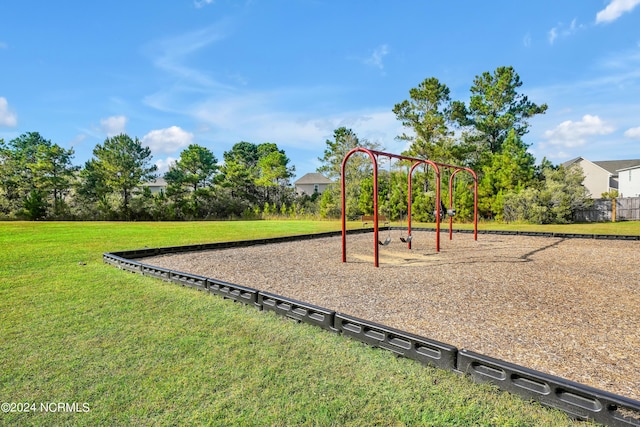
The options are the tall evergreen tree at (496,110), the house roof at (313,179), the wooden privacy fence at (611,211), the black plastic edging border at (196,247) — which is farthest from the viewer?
the house roof at (313,179)

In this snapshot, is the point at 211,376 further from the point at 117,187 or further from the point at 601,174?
the point at 601,174

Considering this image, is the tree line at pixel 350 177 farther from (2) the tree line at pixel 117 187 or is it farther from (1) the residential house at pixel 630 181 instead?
(1) the residential house at pixel 630 181

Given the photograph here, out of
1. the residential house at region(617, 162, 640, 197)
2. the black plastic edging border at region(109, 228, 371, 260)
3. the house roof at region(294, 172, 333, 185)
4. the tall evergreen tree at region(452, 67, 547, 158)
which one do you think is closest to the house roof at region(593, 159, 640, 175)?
the residential house at region(617, 162, 640, 197)

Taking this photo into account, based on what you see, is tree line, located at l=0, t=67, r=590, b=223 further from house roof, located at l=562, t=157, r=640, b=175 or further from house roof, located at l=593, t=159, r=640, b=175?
house roof, located at l=593, t=159, r=640, b=175

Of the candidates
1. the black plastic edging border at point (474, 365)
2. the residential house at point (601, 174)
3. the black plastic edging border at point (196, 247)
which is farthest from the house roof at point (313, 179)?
the black plastic edging border at point (474, 365)

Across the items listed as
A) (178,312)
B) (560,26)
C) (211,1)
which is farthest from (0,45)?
(560,26)

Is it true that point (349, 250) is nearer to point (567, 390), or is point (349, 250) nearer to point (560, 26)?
point (567, 390)

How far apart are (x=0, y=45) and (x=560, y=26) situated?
597 inches

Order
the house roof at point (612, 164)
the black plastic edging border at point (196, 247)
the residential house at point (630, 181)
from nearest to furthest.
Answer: the black plastic edging border at point (196, 247) < the residential house at point (630, 181) < the house roof at point (612, 164)

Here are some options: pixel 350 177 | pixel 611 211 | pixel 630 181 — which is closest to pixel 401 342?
pixel 611 211

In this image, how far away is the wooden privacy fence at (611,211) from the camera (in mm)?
15234

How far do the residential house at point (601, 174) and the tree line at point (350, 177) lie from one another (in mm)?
12511

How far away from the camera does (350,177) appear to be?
22.5 metres

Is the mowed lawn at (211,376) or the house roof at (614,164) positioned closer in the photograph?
the mowed lawn at (211,376)
